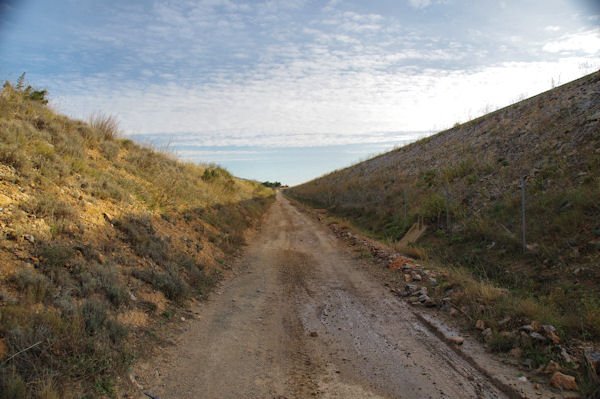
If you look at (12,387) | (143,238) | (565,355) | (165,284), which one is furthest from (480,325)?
(143,238)

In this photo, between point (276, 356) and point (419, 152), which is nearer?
point (276, 356)

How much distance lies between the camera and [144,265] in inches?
253

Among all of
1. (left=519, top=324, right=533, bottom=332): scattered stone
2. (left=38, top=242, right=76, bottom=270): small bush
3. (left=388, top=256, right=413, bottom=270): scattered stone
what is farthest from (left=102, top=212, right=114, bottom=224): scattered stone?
(left=519, top=324, right=533, bottom=332): scattered stone

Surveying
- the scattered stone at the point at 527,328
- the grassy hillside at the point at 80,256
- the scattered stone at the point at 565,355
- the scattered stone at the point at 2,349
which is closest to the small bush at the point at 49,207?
the grassy hillside at the point at 80,256

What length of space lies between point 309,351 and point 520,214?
27.0 ft

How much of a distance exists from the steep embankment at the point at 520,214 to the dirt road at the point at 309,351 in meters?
1.28

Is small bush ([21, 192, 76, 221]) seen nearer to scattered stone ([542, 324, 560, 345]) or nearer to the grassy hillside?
the grassy hillside

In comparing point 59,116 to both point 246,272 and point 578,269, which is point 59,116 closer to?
point 246,272

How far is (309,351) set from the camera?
4.55 metres

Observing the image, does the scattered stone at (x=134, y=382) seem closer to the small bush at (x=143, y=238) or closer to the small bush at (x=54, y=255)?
the small bush at (x=54, y=255)

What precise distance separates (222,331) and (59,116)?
1033cm

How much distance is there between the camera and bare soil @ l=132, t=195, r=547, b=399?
3.63 metres

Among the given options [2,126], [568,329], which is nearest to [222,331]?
[568,329]

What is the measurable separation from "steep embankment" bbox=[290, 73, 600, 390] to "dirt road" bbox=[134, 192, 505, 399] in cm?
128
